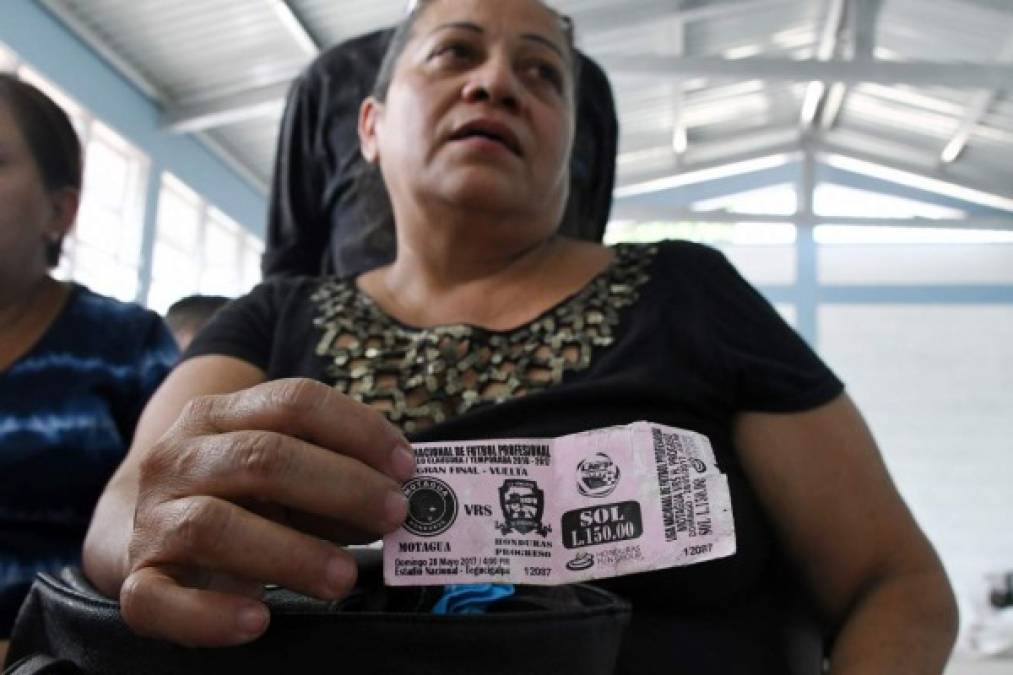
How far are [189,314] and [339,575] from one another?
2515 millimetres

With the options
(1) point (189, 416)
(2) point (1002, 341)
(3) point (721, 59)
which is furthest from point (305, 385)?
(2) point (1002, 341)

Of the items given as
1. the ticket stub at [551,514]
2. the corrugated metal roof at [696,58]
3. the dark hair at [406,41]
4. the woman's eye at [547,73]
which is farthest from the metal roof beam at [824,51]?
the ticket stub at [551,514]

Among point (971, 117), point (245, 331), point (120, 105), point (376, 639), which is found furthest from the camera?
point (971, 117)

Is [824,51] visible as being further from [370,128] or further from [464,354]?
[464,354]

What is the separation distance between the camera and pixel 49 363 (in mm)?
1259

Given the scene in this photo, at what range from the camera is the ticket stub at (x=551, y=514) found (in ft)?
1.80

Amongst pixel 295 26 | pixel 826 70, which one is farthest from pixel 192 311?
pixel 826 70

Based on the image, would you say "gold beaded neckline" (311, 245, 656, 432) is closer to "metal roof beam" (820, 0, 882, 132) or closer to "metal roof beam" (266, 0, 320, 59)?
"metal roof beam" (266, 0, 320, 59)

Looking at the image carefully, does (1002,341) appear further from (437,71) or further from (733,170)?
(437,71)

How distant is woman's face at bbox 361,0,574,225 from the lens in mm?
1005

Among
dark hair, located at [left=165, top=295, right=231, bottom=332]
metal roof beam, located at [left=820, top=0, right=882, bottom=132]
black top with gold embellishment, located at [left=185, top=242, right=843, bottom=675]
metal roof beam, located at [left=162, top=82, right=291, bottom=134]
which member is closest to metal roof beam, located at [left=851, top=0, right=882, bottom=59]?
metal roof beam, located at [left=820, top=0, right=882, bottom=132]

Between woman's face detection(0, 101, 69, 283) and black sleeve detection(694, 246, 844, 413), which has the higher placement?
woman's face detection(0, 101, 69, 283)

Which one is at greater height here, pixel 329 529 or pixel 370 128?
pixel 370 128

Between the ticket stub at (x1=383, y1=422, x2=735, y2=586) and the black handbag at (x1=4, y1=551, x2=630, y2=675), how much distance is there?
3 centimetres
